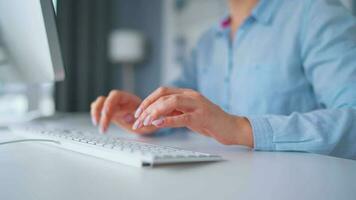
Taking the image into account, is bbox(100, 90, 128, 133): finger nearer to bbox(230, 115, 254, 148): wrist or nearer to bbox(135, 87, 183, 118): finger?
bbox(135, 87, 183, 118): finger

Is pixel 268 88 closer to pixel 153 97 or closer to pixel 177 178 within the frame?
pixel 153 97

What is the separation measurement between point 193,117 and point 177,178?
0.22 m

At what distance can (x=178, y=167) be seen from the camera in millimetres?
528

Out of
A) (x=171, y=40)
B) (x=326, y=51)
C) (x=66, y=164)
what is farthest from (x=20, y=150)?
(x=171, y=40)

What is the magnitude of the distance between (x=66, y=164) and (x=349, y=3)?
1.87 m

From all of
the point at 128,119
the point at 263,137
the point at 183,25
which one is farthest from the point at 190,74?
the point at 183,25

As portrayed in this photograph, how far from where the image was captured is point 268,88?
3.68 ft

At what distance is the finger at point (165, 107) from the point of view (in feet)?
2.15

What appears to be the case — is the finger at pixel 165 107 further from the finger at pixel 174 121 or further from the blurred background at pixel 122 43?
the blurred background at pixel 122 43

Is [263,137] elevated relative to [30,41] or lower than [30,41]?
lower

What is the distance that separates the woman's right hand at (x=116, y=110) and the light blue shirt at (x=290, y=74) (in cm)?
36

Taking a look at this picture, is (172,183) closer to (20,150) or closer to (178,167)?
Result: (178,167)

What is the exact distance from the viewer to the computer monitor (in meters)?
0.79

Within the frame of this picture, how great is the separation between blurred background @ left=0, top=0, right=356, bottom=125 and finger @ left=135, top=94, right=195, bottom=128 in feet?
6.70
